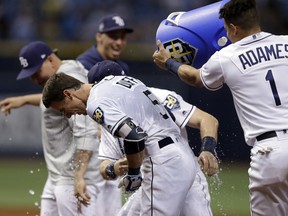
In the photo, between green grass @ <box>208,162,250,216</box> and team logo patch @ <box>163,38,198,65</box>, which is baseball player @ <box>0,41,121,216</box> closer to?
team logo patch @ <box>163,38,198,65</box>

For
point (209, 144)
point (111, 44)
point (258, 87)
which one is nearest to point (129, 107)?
point (209, 144)

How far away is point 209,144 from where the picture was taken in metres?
6.86

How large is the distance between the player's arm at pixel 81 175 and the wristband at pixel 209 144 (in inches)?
72.6

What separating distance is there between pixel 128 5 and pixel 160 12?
0.84 metres

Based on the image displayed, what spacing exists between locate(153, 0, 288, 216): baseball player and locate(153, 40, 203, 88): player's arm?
12 cm

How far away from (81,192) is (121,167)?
1.42 m

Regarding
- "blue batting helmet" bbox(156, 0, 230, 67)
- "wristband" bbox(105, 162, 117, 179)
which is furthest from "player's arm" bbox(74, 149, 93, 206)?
"blue batting helmet" bbox(156, 0, 230, 67)

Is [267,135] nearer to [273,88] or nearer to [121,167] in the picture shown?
[273,88]

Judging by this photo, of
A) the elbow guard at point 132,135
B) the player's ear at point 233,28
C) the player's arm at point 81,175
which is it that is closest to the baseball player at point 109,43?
the player's arm at point 81,175

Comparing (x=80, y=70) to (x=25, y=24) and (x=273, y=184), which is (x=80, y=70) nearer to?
(x=273, y=184)

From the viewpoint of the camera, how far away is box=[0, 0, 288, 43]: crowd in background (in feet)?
60.4

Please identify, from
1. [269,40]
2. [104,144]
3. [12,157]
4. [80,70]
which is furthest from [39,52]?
[12,157]

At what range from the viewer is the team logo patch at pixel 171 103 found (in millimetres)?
7059

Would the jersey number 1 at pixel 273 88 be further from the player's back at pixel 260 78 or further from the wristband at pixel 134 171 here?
the wristband at pixel 134 171
